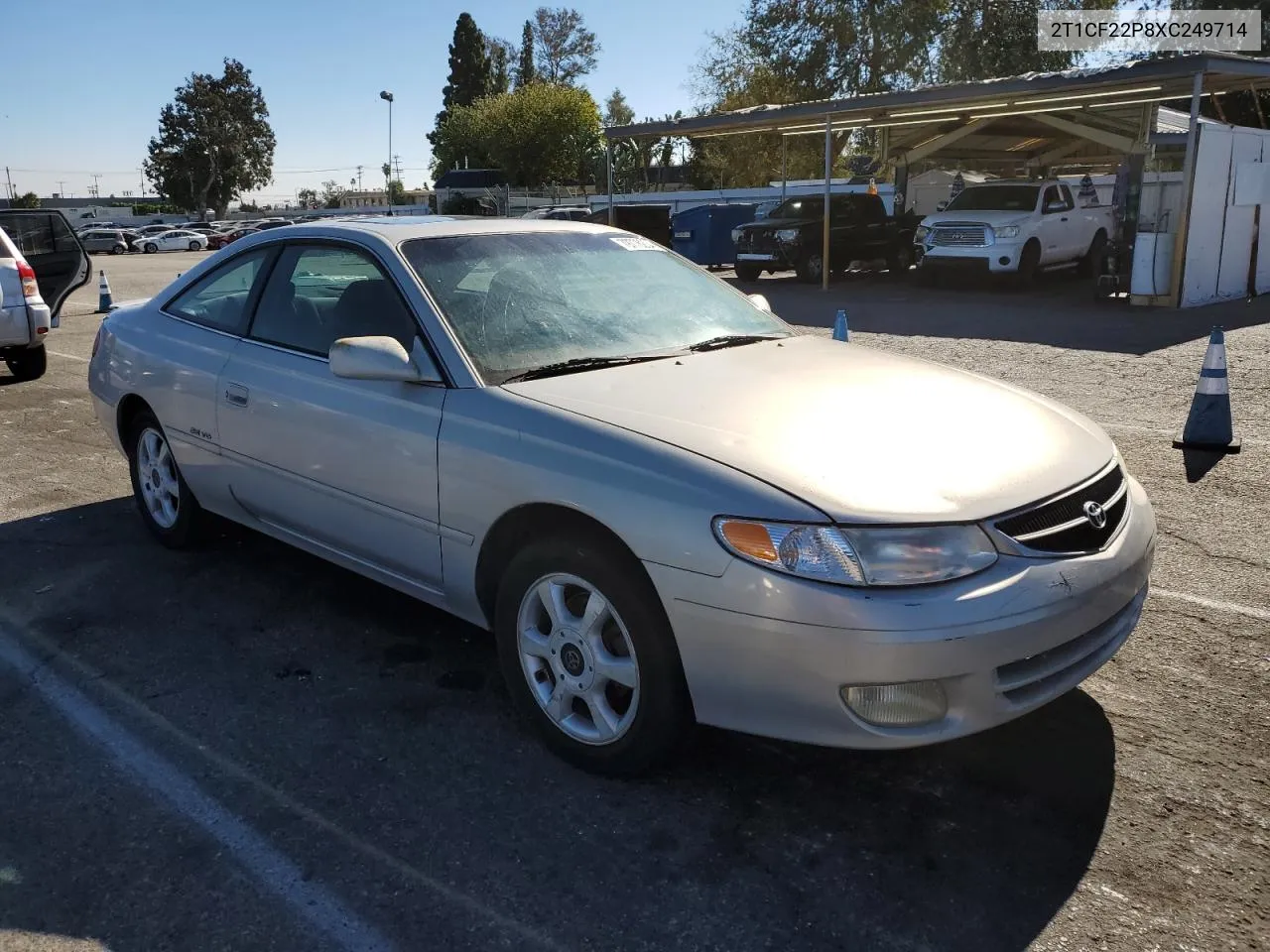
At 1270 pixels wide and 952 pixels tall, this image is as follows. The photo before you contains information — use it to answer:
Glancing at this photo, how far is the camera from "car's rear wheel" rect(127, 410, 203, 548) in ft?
15.7

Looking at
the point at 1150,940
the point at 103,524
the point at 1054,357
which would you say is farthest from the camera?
the point at 1054,357

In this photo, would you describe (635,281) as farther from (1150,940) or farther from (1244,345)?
(1244,345)

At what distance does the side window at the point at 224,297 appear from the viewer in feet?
14.6

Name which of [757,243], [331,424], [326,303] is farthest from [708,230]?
[331,424]

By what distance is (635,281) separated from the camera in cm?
410

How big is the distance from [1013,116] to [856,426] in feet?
70.7

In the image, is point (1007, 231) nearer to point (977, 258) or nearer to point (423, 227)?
point (977, 258)

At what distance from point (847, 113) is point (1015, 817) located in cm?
1906

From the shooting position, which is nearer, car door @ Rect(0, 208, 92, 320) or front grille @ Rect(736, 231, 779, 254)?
car door @ Rect(0, 208, 92, 320)

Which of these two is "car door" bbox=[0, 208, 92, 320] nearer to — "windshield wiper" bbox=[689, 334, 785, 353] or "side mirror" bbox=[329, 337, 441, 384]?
"side mirror" bbox=[329, 337, 441, 384]

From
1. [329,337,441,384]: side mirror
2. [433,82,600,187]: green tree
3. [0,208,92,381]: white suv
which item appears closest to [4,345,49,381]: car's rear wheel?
[0,208,92,381]: white suv

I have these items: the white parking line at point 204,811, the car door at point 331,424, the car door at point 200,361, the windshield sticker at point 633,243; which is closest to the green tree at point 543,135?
the car door at point 200,361

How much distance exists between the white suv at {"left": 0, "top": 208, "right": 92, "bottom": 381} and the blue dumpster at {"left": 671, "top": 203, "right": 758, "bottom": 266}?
15601 millimetres

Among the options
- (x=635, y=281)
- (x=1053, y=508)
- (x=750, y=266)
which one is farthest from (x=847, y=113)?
(x=1053, y=508)
